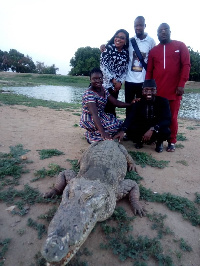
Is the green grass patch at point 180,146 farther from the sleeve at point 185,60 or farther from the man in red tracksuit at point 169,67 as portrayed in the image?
the sleeve at point 185,60

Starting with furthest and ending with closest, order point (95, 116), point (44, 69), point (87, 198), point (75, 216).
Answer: point (44, 69) < point (95, 116) < point (87, 198) < point (75, 216)

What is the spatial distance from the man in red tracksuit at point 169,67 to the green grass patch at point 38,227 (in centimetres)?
370

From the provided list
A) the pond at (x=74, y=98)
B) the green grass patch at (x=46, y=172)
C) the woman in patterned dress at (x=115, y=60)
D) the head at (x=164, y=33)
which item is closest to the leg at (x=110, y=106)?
the woman in patterned dress at (x=115, y=60)

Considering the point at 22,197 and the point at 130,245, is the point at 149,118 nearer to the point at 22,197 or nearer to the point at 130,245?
the point at 130,245

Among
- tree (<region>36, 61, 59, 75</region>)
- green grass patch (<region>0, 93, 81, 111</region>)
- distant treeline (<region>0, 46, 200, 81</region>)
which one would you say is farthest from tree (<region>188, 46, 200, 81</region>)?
tree (<region>36, 61, 59, 75</region>)

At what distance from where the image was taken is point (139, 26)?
4.62 m

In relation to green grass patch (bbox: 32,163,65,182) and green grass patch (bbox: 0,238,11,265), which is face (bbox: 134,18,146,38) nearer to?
green grass patch (bbox: 32,163,65,182)

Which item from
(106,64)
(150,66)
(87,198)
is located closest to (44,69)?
(106,64)

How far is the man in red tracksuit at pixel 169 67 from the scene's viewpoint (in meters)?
4.55

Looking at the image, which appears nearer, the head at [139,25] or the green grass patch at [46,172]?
the green grass patch at [46,172]

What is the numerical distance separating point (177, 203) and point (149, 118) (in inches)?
98.1

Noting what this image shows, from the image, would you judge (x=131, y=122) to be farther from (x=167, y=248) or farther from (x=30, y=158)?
(x=167, y=248)

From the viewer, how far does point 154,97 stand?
4648mm

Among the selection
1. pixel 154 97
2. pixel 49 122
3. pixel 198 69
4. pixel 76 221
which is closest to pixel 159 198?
pixel 76 221
